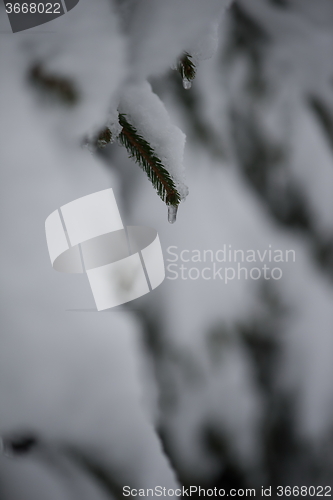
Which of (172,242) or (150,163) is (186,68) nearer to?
(150,163)

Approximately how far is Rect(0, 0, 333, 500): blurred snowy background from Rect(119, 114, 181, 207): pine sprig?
10.3 inches

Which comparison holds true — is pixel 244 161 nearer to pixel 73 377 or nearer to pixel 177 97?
pixel 177 97

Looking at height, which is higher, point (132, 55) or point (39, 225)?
point (132, 55)

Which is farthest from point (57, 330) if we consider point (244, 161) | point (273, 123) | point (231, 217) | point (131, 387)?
point (273, 123)

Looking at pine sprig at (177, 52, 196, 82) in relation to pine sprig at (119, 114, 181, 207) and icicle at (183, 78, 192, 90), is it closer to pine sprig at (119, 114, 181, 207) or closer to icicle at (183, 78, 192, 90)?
icicle at (183, 78, 192, 90)

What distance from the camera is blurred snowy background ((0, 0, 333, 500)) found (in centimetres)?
91

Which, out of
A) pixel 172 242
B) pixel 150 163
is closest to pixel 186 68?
pixel 150 163

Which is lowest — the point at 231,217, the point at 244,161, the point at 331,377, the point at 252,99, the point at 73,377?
the point at 331,377

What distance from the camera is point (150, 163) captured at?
652mm

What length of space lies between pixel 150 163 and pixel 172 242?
1.02 feet

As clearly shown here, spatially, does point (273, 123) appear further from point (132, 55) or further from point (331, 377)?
point (331, 377)

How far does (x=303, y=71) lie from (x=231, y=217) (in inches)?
15.5

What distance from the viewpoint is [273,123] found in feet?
3.07

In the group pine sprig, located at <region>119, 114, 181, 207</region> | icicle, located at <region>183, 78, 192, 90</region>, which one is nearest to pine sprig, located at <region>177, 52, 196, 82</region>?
icicle, located at <region>183, 78, 192, 90</region>
